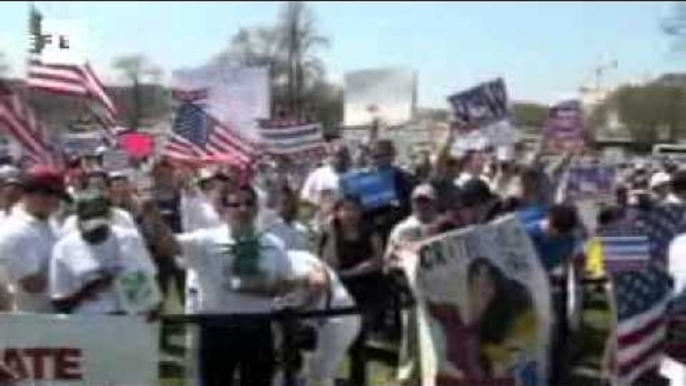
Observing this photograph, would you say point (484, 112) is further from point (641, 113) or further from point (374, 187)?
point (641, 113)

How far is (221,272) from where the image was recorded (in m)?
9.12

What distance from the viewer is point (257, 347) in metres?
9.17

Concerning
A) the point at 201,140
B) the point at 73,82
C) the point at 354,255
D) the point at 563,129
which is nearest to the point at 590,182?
the point at 563,129

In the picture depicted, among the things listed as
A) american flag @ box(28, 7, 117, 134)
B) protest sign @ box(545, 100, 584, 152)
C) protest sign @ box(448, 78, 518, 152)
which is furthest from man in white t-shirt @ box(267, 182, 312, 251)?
protest sign @ box(448, 78, 518, 152)

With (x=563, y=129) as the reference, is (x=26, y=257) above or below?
below

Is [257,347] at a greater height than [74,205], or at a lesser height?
lesser

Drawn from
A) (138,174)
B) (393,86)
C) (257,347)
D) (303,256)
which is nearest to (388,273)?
(303,256)

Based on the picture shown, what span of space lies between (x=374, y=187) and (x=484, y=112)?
8.30 meters

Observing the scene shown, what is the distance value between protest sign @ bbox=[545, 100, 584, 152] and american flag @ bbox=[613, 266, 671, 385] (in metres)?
11.4

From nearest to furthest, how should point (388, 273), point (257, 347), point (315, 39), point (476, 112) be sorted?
point (257, 347) < point (388, 273) < point (476, 112) < point (315, 39)

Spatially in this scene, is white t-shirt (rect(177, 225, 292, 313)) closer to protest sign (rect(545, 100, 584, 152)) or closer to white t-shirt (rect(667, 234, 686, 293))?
white t-shirt (rect(667, 234, 686, 293))

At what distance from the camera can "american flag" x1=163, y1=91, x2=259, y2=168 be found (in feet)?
53.4

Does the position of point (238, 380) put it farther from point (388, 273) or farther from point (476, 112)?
point (476, 112)

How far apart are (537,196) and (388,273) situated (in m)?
2.69
